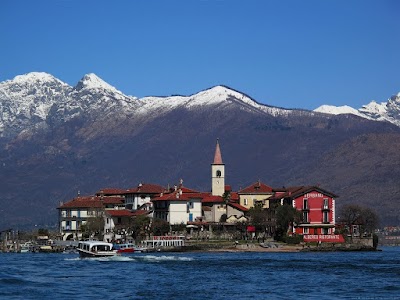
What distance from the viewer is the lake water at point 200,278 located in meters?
78.7

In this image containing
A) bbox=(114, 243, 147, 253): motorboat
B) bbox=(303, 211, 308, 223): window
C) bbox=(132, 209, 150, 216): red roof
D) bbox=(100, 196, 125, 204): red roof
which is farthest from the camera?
bbox=(100, 196, 125, 204): red roof

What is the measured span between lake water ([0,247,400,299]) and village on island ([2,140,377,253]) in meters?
30.1

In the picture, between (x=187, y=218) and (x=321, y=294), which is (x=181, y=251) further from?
(x=321, y=294)

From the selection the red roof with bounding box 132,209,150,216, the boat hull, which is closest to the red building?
the red roof with bounding box 132,209,150,216

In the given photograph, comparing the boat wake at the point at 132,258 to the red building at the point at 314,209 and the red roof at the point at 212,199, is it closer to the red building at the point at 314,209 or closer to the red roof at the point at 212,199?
the red building at the point at 314,209

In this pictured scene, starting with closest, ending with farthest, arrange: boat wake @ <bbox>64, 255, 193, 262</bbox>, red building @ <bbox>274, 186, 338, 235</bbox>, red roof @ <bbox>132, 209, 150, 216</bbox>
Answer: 1. boat wake @ <bbox>64, 255, 193, 262</bbox>
2. red building @ <bbox>274, 186, 338, 235</bbox>
3. red roof @ <bbox>132, 209, 150, 216</bbox>

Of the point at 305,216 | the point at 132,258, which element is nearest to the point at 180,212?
the point at 305,216

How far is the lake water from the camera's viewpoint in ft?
258

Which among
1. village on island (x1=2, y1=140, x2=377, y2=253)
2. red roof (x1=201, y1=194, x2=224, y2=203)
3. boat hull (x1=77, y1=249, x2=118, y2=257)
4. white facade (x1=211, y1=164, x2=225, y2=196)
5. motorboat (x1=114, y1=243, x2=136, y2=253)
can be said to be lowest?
boat hull (x1=77, y1=249, x2=118, y2=257)

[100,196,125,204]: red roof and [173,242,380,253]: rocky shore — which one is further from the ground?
[100,196,125,204]: red roof

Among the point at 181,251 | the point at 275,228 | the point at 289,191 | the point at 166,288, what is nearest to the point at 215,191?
the point at 289,191

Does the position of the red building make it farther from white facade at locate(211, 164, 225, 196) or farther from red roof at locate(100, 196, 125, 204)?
red roof at locate(100, 196, 125, 204)

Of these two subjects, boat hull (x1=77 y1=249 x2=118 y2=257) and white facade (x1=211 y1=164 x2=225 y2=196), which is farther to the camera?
white facade (x1=211 y1=164 x2=225 y2=196)

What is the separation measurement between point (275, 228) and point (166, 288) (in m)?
78.5
